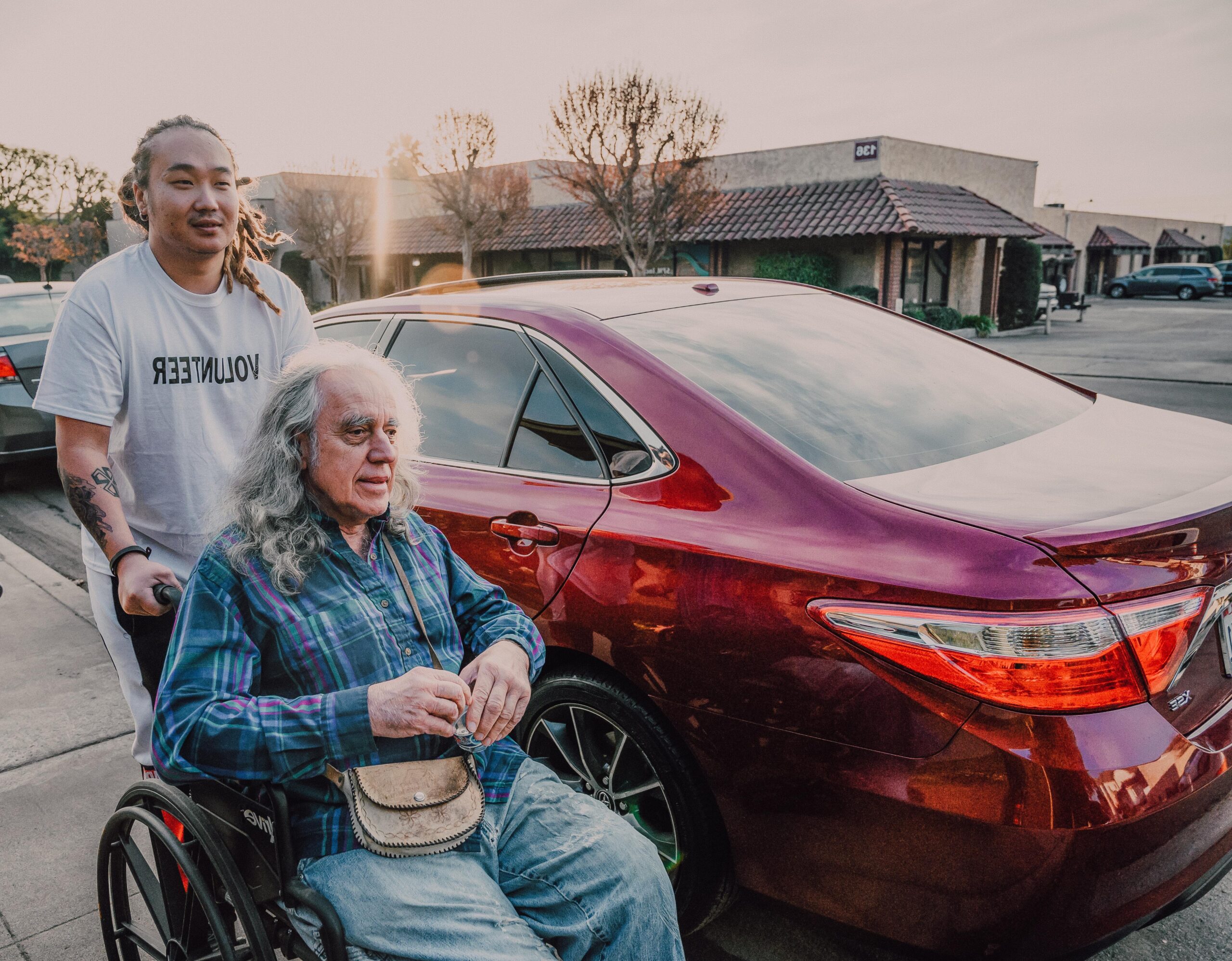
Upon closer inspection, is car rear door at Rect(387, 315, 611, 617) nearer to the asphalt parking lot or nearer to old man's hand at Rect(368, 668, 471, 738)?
old man's hand at Rect(368, 668, 471, 738)

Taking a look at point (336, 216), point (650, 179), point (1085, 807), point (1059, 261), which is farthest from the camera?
point (1059, 261)

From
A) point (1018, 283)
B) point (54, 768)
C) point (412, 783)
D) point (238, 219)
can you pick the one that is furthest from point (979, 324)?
point (412, 783)

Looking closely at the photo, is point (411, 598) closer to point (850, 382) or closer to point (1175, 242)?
point (850, 382)

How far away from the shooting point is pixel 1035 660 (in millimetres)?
1692

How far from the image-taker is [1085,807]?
1650 mm

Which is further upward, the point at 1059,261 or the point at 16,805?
the point at 1059,261

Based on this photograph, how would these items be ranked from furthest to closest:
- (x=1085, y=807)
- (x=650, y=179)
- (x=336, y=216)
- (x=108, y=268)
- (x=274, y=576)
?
(x=336, y=216)
(x=650, y=179)
(x=108, y=268)
(x=274, y=576)
(x=1085, y=807)

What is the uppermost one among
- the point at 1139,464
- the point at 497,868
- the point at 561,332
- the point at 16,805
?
the point at 561,332

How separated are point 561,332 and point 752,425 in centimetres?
72

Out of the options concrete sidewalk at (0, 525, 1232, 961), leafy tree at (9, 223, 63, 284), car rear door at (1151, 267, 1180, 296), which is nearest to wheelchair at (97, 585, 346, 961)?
concrete sidewalk at (0, 525, 1232, 961)

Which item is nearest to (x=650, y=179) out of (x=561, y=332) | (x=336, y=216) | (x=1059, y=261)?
(x=336, y=216)

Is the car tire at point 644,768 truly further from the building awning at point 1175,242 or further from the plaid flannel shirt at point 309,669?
the building awning at point 1175,242

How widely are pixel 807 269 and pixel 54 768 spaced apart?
22.1 meters

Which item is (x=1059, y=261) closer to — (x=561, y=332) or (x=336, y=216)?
(x=336, y=216)
